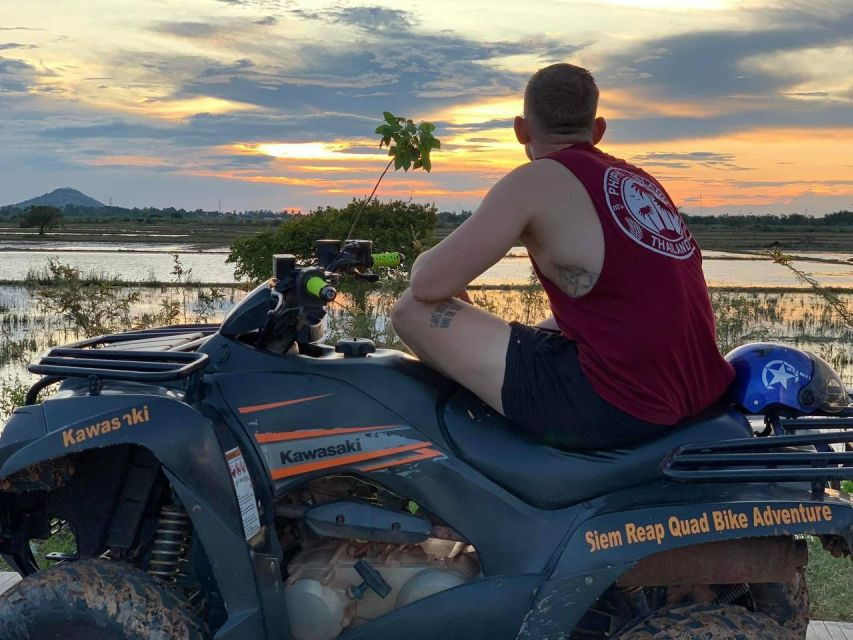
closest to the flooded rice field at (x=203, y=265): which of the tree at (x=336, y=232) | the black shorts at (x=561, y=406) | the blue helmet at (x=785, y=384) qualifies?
the tree at (x=336, y=232)

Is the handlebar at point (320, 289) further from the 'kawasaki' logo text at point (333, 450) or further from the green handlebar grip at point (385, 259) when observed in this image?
the 'kawasaki' logo text at point (333, 450)

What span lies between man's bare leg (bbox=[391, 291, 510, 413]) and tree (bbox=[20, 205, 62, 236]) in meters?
50.0

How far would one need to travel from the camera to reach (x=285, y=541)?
3494 millimetres

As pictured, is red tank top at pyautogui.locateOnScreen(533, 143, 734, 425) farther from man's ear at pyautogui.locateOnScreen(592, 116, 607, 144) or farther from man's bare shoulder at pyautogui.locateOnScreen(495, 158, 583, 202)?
man's ear at pyautogui.locateOnScreen(592, 116, 607, 144)

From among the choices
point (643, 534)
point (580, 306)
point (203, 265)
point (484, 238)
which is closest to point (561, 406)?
point (580, 306)

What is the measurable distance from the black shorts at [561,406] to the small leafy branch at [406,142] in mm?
861

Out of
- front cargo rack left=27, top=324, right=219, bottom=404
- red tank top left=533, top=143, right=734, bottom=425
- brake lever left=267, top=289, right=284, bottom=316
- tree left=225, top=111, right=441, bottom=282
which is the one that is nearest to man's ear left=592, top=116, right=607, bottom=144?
red tank top left=533, top=143, right=734, bottom=425

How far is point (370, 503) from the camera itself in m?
3.36

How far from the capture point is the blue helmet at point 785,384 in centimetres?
323

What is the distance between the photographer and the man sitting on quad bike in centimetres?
314

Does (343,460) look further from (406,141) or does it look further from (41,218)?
(41,218)

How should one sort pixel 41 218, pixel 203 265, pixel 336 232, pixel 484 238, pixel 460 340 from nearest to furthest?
pixel 484 238, pixel 460 340, pixel 336 232, pixel 203 265, pixel 41 218

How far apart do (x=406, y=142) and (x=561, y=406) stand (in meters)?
1.16

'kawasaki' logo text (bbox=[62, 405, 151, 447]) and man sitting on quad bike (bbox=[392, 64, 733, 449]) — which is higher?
man sitting on quad bike (bbox=[392, 64, 733, 449])
